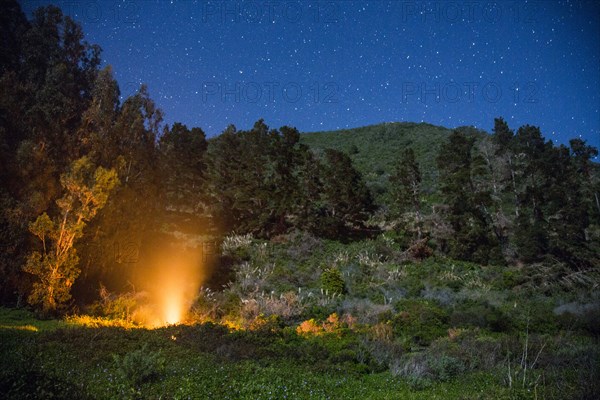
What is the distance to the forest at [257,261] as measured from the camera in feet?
30.9

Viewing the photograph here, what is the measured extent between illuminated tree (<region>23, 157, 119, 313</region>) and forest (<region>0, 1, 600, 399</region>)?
0.27 feet

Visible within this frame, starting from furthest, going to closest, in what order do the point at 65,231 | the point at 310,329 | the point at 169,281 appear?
the point at 169,281 < the point at 65,231 < the point at 310,329

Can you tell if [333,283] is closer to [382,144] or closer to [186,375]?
[186,375]

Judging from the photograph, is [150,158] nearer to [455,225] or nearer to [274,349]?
[274,349]

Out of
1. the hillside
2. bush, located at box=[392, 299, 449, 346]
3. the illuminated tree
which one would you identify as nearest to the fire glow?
the illuminated tree

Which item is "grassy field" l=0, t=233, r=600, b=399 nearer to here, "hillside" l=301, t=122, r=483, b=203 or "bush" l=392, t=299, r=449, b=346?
"bush" l=392, t=299, r=449, b=346

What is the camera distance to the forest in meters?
9.41

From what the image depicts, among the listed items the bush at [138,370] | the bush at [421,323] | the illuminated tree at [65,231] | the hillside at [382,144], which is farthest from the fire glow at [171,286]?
the hillside at [382,144]

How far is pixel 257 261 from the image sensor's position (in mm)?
27016

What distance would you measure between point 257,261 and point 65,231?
12661 mm

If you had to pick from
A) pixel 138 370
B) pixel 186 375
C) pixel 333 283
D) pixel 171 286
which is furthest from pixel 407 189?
pixel 138 370

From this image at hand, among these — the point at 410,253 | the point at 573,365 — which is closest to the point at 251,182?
the point at 410,253

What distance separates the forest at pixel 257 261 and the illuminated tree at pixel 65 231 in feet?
0.27

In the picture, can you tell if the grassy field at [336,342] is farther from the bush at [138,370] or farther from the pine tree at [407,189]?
the pine tree at [407,189]
